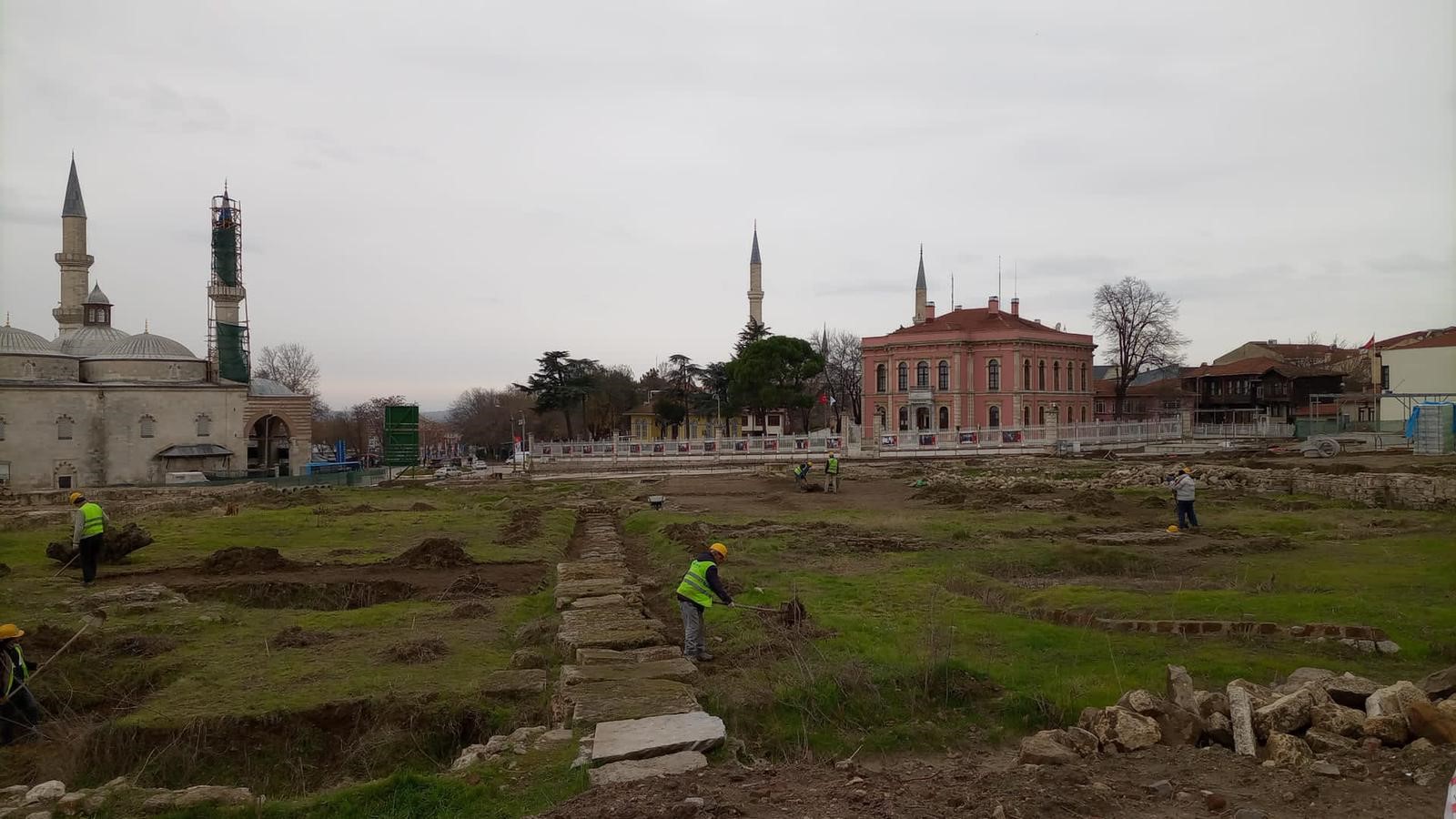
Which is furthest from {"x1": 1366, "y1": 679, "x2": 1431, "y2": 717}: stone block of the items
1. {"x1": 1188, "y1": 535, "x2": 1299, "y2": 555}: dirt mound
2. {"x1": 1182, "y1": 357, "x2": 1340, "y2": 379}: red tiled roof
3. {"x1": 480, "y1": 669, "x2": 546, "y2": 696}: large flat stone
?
{"x1": 1182, "y1": 357, "x2": 1340, "y2": 379}: red tiled roof

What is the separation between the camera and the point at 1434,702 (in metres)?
5.86

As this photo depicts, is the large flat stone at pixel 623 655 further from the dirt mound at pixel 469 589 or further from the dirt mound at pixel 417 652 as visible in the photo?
the dirt mound at pixel 469 589

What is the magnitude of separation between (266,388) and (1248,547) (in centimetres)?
6135

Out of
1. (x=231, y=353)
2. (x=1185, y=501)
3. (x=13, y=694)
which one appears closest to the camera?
(x=13, y=694)

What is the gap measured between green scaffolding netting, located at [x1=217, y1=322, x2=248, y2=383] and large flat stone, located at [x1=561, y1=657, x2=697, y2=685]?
191 feet

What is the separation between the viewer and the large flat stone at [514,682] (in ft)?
26.7

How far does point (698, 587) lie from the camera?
29.7ft

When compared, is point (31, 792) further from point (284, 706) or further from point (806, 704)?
point (806, 704)

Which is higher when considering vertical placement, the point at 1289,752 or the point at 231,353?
the point at 231,353

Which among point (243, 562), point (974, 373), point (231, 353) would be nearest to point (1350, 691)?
point (243, 562)

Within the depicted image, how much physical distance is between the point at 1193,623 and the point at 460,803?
291 inches

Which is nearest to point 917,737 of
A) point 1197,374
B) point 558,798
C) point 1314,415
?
point 558,798

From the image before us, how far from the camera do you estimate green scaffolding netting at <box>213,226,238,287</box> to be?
5844cm

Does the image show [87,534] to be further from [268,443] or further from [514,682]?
[268,443]
